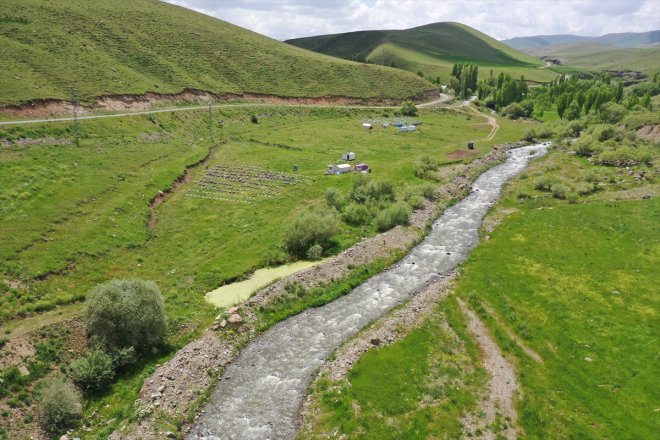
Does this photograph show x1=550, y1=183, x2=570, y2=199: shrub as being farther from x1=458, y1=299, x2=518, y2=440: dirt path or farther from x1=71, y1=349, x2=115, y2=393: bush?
x1=71, y1=349, x2=115, y2=393: bush

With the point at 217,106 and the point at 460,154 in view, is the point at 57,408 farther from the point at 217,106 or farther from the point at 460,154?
the point at 217,106

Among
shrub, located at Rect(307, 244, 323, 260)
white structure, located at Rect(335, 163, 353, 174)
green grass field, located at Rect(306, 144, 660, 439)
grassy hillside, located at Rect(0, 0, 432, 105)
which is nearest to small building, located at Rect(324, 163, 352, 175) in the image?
white structure, located at Rect(335, 163, 353, 174)

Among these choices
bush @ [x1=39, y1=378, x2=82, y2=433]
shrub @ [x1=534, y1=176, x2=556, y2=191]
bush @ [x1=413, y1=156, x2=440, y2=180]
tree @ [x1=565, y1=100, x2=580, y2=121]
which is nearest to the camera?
bush @ [x1=39, y1=378, x2=82, y2=433]

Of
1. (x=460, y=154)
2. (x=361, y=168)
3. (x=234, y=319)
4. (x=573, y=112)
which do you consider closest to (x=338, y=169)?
(x=361, y=168)

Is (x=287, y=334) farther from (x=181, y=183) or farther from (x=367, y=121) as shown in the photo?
(x=367, y=121)

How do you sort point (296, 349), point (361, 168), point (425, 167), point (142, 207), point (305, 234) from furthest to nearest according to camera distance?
point (361, 168) → point (425, 167) → point (142, 207) → point (305, 234) → point (296, 349)
